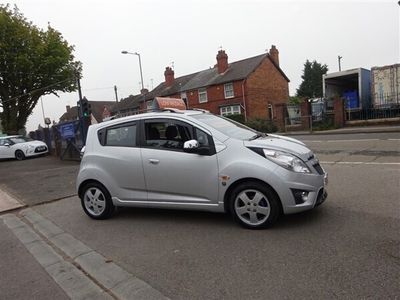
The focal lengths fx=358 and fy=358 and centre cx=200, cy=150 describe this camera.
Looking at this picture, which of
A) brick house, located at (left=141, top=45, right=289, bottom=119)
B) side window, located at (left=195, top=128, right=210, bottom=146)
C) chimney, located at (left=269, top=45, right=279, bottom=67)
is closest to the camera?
side window, located at (left=195, top=128, right=210, bottom=146)

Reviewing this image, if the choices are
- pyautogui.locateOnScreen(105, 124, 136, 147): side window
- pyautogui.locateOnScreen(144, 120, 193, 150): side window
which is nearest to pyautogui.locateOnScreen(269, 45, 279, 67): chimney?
pyautogui.locateOnScreen(105, 124, 136, 147): side window

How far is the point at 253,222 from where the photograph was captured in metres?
4.67

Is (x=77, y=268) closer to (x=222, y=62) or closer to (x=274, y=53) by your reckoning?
(x=222, y=62)

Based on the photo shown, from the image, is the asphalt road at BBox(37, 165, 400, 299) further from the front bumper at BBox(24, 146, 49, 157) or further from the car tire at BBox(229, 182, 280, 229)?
the front bumper at BBox(24, 146, 49, 157)

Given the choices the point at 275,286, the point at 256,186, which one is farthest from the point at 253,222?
the point at 275,286

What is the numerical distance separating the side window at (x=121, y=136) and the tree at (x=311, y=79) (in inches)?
2418

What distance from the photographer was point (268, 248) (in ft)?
13.4

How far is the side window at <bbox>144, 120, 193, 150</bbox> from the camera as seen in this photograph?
5183 mm

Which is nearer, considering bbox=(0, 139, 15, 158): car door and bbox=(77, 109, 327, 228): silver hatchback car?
bbox=(77, 109, 327, 228): silver hatchback car

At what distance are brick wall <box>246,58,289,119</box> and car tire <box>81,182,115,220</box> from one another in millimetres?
30788

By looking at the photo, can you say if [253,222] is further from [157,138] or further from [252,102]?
[252,102]

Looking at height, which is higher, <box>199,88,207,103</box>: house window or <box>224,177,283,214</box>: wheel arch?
<box>199,88,207,103</box>: house window

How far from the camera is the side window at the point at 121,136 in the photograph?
563cm

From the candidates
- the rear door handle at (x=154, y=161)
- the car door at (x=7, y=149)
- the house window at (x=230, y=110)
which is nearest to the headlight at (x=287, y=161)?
the rear door handle at (x=154, y=161)
